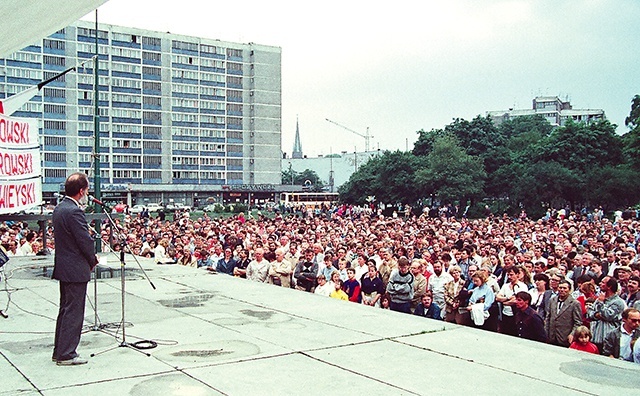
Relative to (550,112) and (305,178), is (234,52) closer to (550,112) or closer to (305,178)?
(305,178)

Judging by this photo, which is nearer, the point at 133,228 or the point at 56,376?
the point at 56,376

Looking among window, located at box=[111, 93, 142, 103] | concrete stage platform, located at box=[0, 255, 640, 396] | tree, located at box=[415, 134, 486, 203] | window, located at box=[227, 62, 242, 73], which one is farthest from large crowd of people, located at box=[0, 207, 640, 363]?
window, located at box=[227, 62, 242, 73]

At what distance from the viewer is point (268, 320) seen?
336 inches

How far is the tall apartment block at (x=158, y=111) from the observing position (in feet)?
283

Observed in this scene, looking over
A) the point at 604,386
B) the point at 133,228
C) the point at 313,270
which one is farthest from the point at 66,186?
the point at 133,228

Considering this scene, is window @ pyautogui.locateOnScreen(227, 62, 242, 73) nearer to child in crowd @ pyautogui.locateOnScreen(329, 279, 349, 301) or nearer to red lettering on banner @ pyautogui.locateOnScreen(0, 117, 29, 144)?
child in crowd @ pyautogui.locateOnScreen(329, 279, 349, 301)

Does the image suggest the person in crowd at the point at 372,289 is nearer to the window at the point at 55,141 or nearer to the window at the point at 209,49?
the window at the point at 55,141

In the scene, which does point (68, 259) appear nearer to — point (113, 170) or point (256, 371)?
point (256, 371)

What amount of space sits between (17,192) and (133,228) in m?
17.7

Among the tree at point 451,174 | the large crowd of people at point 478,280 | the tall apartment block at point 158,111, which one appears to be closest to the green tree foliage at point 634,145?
the tree at point 451,174

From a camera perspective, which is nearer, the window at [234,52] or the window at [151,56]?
the window at [151,56]

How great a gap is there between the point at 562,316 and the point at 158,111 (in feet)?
308

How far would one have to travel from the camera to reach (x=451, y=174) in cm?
5431

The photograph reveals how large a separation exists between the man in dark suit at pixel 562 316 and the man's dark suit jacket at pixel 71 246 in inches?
243
